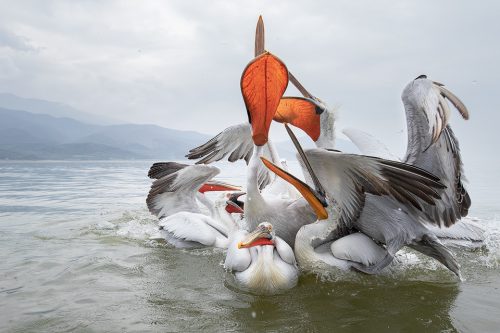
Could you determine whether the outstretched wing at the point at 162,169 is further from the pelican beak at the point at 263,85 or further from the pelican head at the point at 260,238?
the pelican head at the point at 260,238

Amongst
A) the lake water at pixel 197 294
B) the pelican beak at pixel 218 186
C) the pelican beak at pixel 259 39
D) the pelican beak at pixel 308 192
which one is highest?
the pelican beak at pixel 259 39

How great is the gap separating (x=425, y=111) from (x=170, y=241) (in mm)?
2678

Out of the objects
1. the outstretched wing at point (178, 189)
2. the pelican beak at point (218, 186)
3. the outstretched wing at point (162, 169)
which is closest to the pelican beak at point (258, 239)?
the outstretched wing at point (178, 189)

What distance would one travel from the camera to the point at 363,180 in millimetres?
3154

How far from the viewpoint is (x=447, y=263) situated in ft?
10.9

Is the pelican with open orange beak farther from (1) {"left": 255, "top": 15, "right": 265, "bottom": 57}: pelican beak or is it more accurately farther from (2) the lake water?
(2) the lake water

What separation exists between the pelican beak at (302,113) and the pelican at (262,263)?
1170mm

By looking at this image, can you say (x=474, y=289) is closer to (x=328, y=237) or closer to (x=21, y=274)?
(x=328, y=237)

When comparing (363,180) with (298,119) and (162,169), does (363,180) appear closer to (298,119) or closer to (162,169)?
(298,119)

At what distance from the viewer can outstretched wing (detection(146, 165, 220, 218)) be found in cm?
473

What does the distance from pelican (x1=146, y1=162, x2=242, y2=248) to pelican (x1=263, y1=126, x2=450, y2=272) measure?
3.77ft

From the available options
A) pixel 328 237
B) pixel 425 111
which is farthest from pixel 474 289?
pixel 425 111

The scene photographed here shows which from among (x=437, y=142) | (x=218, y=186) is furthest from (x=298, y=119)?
(x=218, y=186)

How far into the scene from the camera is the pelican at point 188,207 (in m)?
4.27
